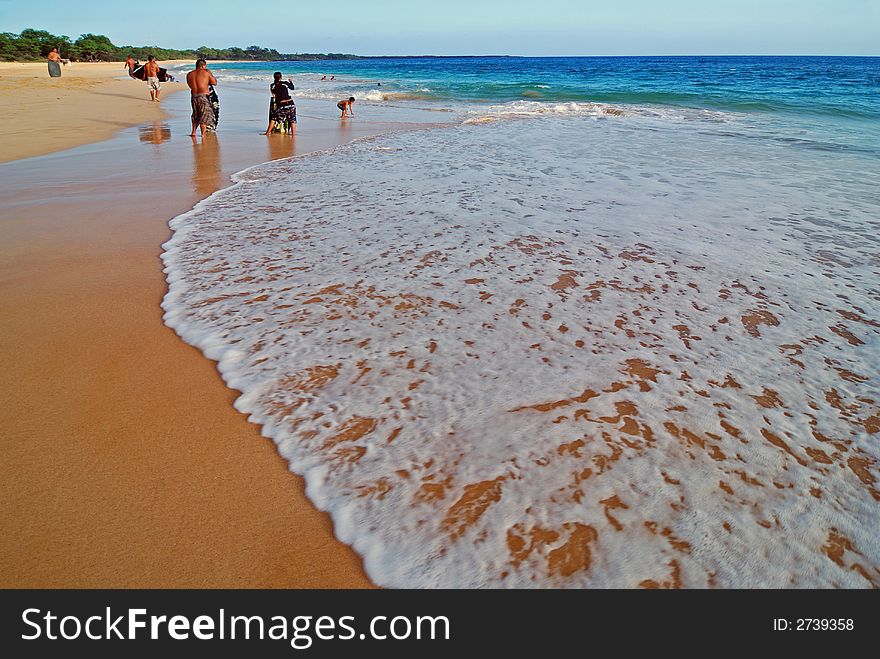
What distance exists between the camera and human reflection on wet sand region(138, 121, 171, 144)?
36.7 ft

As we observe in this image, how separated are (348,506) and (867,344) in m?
3.21

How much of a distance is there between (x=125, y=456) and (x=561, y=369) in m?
2.11

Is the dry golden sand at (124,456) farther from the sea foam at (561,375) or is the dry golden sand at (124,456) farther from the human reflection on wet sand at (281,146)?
the human reflection on wet sand at (281,146)

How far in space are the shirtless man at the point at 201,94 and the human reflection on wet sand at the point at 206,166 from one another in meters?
0.37

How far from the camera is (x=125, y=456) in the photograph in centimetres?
232

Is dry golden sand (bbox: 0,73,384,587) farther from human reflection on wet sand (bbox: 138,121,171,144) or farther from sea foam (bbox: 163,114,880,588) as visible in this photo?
human reflection on wet sand (bbox: 138,121,171,144)

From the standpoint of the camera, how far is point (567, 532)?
1.99 m

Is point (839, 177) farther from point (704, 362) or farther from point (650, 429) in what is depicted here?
point (650, 429)

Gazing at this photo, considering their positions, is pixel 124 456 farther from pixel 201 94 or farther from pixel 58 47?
pixel 58 47

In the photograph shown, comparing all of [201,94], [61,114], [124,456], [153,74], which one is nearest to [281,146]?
[201,94]

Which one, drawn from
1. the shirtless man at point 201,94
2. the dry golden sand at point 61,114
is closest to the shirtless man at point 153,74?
the dry golden sand at point 61,114
